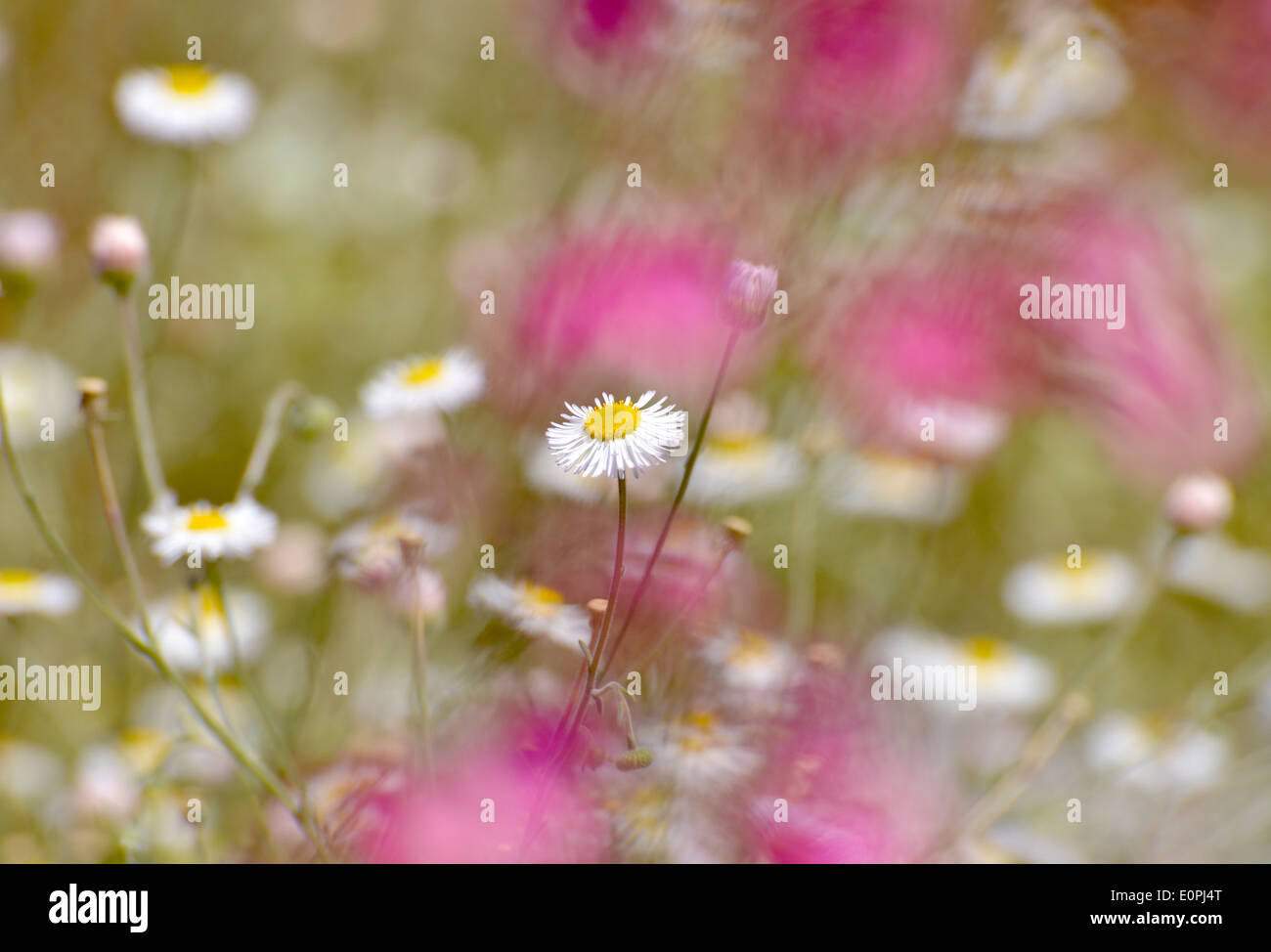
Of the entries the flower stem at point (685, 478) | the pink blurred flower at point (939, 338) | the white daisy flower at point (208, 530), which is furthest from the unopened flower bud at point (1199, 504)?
the white daisy flower at point (208, 530)

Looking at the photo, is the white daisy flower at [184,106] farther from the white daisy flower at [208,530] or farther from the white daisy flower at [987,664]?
the white daisy flower at [987,664]

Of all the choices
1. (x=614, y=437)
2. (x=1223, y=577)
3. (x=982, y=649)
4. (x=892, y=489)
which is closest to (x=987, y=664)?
(x=982, y=649)

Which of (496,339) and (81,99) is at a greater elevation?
(81,99)

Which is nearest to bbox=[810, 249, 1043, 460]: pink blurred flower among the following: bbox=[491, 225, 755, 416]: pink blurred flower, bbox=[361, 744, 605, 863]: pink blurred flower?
bbox=[491, 225, 755, 416]: pink blurred flower

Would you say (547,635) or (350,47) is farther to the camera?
(350,47)

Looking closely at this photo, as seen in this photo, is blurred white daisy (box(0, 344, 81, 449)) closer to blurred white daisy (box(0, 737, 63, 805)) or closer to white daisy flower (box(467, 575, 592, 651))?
blurred white daisy (box(0, 737, 63, 805))
